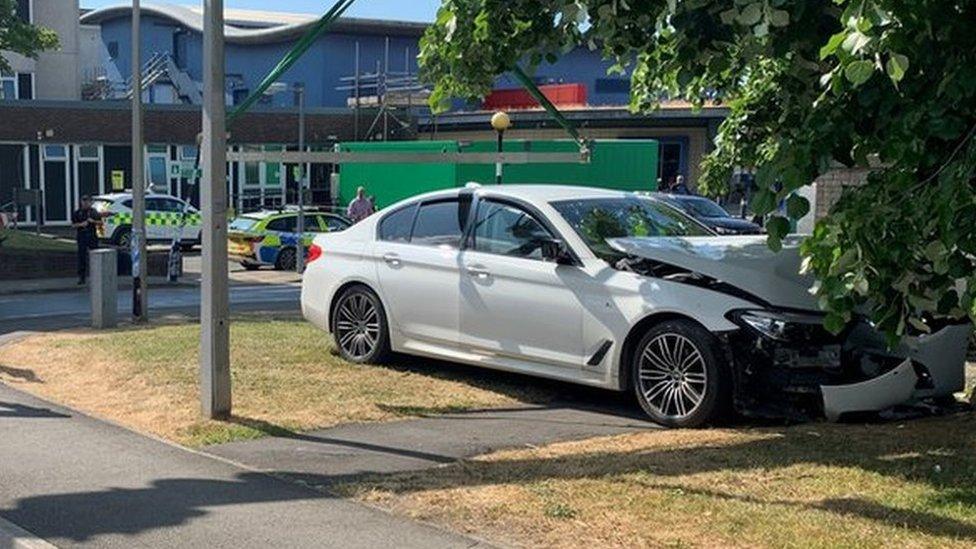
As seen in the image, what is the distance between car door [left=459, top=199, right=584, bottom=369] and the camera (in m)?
8.73

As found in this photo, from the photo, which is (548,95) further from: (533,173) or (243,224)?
(243,224)

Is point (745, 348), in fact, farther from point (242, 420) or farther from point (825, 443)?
point (242, 420)

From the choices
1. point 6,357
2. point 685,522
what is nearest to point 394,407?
point 685,522

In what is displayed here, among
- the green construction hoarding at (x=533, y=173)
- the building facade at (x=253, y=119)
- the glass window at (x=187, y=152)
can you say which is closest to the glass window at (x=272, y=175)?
the building facade at (x=253, y=119)

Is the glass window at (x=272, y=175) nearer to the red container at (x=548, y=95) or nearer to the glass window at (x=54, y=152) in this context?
the glass window at (x=54, y=152)

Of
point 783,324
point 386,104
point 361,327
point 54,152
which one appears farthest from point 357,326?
point 386,104

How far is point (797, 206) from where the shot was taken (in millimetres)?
5027

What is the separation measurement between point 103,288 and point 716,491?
10.2 meters

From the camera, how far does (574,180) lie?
3188 centimetres

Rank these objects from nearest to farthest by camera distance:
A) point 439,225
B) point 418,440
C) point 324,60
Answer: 1. point 418,440
2. point 439,225
3. point 324,60

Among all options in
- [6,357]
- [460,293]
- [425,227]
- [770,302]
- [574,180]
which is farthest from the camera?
[574,180]

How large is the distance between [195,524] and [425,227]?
15.7 ft

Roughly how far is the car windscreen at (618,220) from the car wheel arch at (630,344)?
66 centimetres

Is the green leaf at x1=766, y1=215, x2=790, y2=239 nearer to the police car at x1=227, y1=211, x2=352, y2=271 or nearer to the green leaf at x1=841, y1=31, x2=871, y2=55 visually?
the green leaf at x1=841, y1=31, x2=871, y2=55
